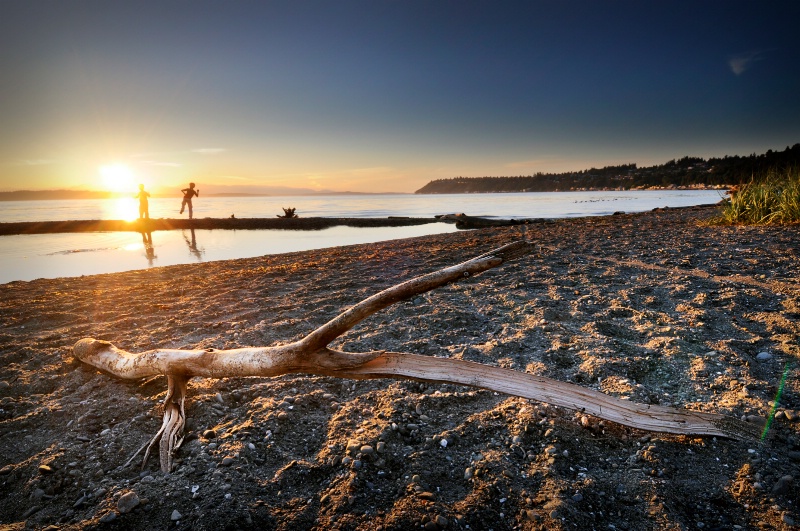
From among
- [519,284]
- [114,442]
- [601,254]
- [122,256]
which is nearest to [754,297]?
[519,284]

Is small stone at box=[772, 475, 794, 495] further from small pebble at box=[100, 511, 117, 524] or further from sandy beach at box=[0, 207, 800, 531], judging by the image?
small pebble at box=[100, 511, 117, 524]

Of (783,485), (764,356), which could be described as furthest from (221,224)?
(783,485)

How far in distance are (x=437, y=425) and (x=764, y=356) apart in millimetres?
2710

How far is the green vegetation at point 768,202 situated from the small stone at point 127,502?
41.1 feet

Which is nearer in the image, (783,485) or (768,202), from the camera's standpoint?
(783,485)

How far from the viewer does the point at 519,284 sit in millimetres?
5891

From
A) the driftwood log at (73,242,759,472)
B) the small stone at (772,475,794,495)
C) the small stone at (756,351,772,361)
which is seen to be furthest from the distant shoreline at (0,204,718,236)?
the small stone at (772,475,794,495)

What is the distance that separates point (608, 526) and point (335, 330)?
1.72m

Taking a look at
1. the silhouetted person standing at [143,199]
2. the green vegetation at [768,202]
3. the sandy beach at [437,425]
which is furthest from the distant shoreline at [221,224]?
the sandy beach at [437,425]

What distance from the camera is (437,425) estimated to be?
2654 mm

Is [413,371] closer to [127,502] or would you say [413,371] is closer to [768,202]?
[127,502]

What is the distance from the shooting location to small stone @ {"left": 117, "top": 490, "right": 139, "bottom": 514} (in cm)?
200

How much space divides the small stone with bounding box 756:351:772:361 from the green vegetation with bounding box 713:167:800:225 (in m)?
8.51

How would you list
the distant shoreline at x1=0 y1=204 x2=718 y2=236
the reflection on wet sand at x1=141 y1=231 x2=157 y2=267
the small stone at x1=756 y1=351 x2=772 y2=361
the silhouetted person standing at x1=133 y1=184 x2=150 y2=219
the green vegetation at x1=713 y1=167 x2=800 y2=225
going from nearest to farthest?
the small stone at x1=756 y1=351 x2=772 y2=361, the green vegetation at x1=713 y1=167 x2=800 y2=225, the reflection on wet sand at x1=141 y1=231 x2=157 y2=267, the silhouetted person standing at x1=133 y1=184 x2=150 y2=219, the distant shoreline at x1=0 y1=204 x2=718 y2=236
